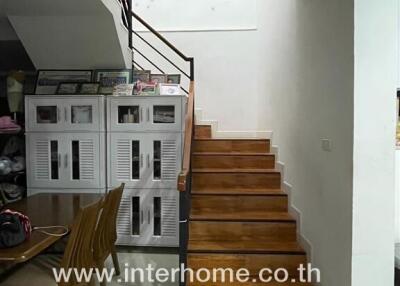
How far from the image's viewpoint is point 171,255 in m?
3.73

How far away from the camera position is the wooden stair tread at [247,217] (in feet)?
10.7

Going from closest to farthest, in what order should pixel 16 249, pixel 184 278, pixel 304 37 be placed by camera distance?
pixel 16 249 → pixel 184 278 → pixel 304 37

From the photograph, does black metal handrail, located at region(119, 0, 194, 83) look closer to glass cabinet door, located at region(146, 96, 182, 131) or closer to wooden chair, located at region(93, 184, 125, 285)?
glass cabinet door, located at region(146, 96, 182, 131)

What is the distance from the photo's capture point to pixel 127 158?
3.81m

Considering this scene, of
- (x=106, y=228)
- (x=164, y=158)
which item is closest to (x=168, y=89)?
(x=164, y=158)

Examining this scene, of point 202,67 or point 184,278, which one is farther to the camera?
point 202,67

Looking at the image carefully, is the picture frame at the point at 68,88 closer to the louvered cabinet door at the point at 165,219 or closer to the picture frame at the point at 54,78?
the picture frame at the point at 54,78

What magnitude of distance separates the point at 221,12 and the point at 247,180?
287 centimetres

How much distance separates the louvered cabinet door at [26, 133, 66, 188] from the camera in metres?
3.82

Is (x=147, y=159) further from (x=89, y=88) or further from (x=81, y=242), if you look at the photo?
(x=81, y=242)

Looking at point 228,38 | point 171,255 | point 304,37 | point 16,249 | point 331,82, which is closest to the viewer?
point 16,249

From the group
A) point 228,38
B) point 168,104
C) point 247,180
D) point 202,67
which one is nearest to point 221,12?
point 228,38

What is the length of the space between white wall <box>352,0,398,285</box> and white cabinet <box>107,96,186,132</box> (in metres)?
2.05

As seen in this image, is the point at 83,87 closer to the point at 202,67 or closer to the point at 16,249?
the point at 202,67
